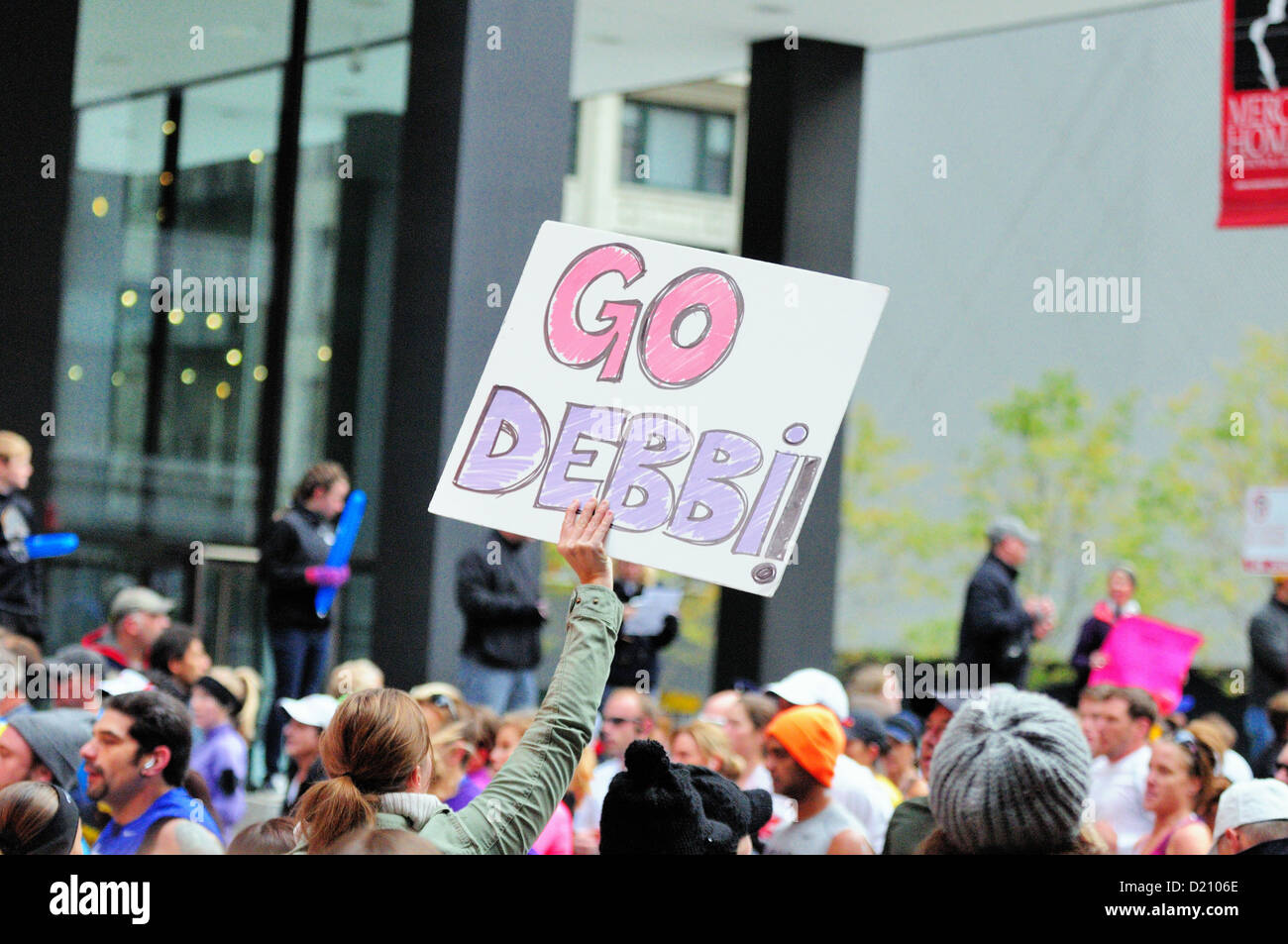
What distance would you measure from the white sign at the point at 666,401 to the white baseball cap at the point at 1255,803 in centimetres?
126

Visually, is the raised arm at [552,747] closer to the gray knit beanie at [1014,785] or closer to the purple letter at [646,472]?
the purple letter at [646,472]

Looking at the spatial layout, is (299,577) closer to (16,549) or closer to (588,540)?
(16,549)

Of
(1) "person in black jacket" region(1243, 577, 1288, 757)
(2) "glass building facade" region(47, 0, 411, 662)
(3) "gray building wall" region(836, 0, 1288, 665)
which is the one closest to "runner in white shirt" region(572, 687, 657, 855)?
(2) "glass building facade" region(47, 0, 411, 662)

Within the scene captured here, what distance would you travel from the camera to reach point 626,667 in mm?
9125

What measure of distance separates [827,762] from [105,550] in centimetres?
744

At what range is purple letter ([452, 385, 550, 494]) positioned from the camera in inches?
125

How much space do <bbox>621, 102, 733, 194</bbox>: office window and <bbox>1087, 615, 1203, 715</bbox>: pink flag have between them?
1084 inches

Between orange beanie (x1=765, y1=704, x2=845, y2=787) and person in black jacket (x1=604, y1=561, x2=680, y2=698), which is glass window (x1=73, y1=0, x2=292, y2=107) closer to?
person in black jacket (x1=604, y1=561, x2=680, y2=698)

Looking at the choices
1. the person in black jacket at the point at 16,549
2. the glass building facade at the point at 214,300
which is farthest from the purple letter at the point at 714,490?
the glass building facade at the point at 214,300

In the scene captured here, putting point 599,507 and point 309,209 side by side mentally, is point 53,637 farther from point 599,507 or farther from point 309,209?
point 599,507

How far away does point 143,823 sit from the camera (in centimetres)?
403

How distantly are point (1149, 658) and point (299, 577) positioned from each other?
4653mm

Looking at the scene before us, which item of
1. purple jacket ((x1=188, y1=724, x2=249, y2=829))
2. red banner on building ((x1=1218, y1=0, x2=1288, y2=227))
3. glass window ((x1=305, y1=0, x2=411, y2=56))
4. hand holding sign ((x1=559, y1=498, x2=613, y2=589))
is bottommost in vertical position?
purple jacket ((x1=188, y1=724, x2=249, y2=829))
